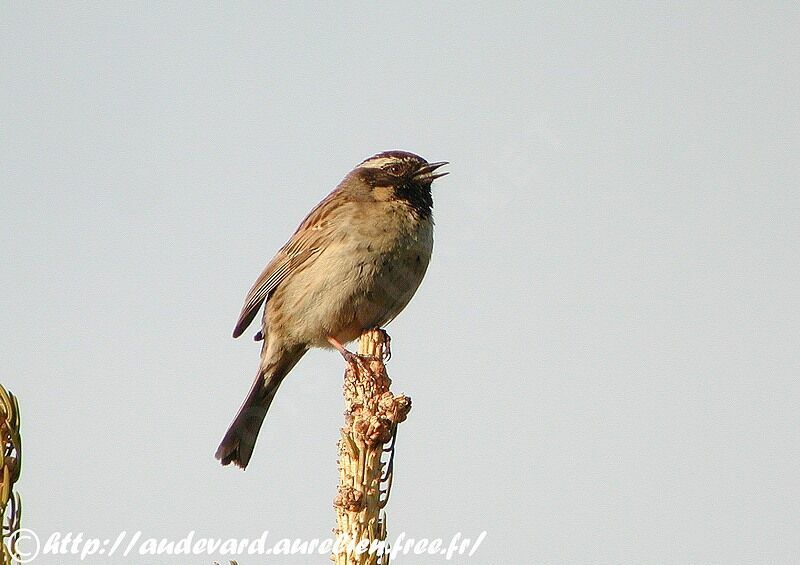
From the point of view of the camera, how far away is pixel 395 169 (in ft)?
22.7

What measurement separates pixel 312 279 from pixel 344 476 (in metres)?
3.21

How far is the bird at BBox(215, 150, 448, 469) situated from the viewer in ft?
20.2

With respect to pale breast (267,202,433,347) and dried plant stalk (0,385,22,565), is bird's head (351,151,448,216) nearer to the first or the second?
pale breast (267,202,433,347)

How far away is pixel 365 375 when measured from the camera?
3.65 metres

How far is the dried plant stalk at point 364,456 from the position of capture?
3123mm

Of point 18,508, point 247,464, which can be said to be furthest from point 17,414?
point 247,464

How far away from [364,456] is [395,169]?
151 inches

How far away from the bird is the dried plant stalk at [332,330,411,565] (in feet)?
6.74

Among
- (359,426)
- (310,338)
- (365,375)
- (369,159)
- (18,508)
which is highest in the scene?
(369,159)

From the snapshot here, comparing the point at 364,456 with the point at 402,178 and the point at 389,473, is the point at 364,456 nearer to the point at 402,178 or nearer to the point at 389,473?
the point at 389,473

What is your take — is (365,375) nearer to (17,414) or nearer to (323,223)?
(17,414)

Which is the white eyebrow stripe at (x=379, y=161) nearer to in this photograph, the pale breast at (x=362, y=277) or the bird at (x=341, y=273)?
the bird at (x=341, y=273)

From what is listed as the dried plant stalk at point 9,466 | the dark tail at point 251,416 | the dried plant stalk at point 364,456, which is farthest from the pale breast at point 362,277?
the dried plant stalk at point 9,466

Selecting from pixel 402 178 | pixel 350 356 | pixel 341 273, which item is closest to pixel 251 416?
pixel 341 273
